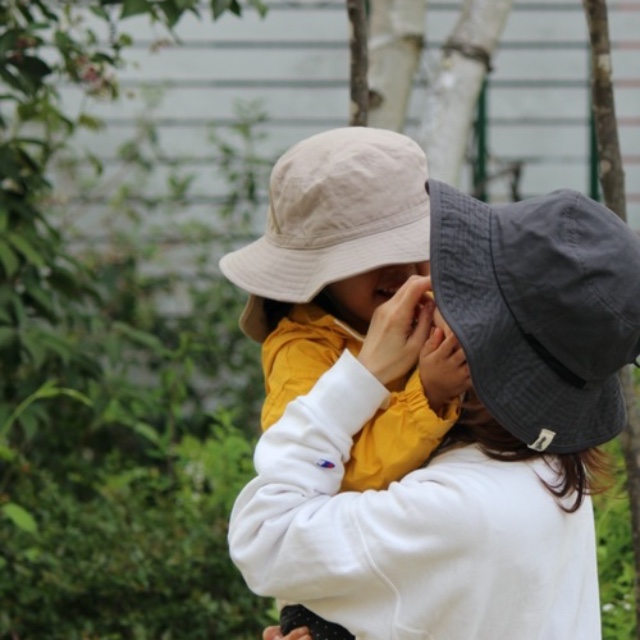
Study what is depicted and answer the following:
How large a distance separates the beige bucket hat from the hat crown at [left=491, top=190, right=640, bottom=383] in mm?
300

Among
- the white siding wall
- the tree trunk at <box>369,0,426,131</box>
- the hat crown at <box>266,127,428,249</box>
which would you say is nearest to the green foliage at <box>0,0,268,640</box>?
the tree trunk at <box>369,0,426,131</box>

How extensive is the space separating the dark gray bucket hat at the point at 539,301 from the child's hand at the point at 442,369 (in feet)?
0.28

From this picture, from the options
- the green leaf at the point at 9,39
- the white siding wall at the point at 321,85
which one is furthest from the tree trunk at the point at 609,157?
the white siding wall at the point at 321,85

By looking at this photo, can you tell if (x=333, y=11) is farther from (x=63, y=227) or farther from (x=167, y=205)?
(x=63, y=227)

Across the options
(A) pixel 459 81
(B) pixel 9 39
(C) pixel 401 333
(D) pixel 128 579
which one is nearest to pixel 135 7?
(B) pixel 9 39

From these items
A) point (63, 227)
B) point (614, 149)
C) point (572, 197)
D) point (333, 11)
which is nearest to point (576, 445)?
point (572, 197)

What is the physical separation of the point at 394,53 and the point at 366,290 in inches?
118

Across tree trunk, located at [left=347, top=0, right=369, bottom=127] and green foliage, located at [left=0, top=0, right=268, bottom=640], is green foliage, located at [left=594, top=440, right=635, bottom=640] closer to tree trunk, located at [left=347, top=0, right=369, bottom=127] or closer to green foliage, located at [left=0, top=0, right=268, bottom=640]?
tree trunk, located at [left=347, top=0, right=369, bottom=127]

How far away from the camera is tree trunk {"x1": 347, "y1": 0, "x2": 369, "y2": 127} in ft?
11.6

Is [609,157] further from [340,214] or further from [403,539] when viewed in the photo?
[403,539]

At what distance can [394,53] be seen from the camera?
504 centimetres

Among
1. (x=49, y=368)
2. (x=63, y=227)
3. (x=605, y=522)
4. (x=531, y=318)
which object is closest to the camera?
(x=531, y=318)

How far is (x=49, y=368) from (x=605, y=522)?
2433 mm

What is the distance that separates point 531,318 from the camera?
1804 millimetres
